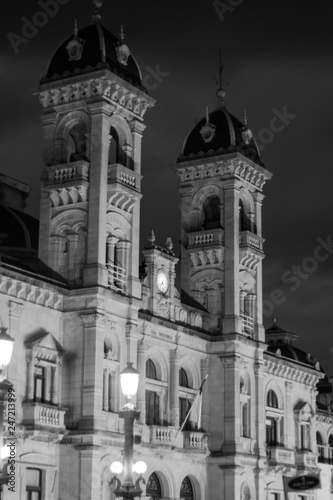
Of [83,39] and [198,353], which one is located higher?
[83,39]

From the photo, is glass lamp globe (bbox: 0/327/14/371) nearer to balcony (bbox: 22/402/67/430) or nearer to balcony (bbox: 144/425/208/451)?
balcony (bbox: 22/402/67/430)

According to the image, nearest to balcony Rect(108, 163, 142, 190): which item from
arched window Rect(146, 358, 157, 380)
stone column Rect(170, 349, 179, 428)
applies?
arched window Rect(146, 358, 157, 380)

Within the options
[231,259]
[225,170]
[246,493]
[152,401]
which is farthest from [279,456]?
[225,170]

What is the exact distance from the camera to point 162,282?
56.9m

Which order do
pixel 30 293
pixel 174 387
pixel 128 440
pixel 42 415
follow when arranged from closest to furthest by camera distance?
1. pixel 128 440
2. pixel 42 415
3. pixel 30 293
4. pixel 174 387

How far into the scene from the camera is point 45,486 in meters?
45.9

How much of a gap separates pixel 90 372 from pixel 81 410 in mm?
1864

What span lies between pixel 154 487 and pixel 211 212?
64.3 feet

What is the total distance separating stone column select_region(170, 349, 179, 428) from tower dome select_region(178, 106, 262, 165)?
14440 mm

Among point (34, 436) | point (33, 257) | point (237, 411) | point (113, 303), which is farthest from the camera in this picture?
point (237, 411)

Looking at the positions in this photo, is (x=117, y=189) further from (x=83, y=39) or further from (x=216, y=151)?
(x=216, y=151)

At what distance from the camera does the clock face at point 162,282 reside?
56.6 m

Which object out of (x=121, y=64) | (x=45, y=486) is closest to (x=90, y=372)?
(x=45, y=486)

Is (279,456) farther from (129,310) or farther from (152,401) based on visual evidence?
(129,310)
